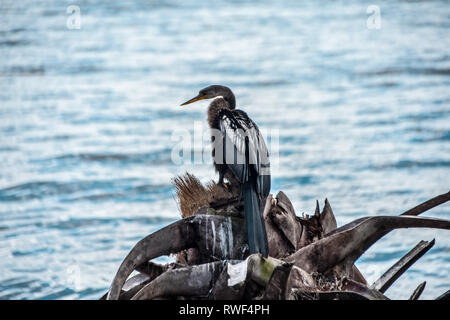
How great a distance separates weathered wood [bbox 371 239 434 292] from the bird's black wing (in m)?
0.71

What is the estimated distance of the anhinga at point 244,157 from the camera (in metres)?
2.37

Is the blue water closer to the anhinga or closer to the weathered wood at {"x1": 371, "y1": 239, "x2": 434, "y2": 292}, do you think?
the anhinga

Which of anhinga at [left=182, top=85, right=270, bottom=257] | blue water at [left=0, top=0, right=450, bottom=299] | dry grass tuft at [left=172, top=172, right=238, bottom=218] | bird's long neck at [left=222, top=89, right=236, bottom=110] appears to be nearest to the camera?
anhinga at [left=182, top=85, right=270, bottom=257]

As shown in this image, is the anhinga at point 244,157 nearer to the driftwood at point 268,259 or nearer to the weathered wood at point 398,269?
the driftwood at point 268,259

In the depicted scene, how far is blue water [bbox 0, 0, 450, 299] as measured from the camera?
5602mm

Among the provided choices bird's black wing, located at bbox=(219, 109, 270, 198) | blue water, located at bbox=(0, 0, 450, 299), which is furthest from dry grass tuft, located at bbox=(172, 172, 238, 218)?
blue water, located at bbox=(0, 0, 450, 299)

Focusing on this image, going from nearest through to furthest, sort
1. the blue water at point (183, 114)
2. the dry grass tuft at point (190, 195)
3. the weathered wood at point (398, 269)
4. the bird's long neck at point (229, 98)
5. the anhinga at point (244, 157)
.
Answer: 1. the weathered wood at point (398, 269)
2. the anhinga at point (244, 157)
3. the dry grass tuft at point (190, 195)
4. the bird's long neck at point (229, 98)
5. the blue water at point (183, 114)

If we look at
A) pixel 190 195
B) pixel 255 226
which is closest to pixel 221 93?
pixel 190 195

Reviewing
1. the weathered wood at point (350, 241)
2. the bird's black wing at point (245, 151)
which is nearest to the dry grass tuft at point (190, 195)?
the bird's black wing at point (245, 151)

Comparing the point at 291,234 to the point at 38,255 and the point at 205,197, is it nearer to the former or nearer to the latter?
the point at 205,197

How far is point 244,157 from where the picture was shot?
3.10 meters

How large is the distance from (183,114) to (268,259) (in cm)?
673

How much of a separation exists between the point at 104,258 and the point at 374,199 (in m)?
2.13
